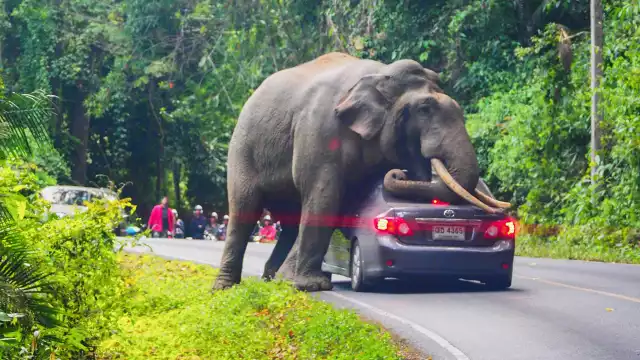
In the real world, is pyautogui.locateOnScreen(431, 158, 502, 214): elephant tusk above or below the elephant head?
below

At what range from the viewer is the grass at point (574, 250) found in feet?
79.3

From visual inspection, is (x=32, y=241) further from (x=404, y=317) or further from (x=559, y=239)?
(x=559, y=239)

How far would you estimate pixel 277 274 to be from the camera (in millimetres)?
16766

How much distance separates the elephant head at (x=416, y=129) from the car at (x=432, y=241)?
0.21 metres

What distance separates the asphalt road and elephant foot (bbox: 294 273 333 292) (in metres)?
0.19

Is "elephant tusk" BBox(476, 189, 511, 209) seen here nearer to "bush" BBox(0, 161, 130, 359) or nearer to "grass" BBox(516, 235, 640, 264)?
"bush" BBox(0, 161, 130, 359)

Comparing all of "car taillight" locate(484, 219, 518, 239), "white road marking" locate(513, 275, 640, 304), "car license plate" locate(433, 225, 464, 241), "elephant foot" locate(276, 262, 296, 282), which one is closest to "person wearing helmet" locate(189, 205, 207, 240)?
"white road marking" locate(513, 275, 640, 304)

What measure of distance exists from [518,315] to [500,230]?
2337mm

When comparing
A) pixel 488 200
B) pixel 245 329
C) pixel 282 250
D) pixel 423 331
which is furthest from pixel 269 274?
pixel 423 331

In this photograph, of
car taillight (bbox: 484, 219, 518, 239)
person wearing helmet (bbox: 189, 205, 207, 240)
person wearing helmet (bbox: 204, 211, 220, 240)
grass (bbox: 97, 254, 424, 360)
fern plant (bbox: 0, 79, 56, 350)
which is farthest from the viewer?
person wearing helmet (bbox: 204, 211, 220, 240)

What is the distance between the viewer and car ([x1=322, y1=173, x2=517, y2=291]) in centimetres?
1506

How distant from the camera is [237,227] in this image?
17.2 metres

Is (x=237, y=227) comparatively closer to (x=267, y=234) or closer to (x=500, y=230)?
(x=500, y=230)

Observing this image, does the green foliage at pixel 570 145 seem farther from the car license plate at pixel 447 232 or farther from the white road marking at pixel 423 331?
the white road marking at pixel 423 331
